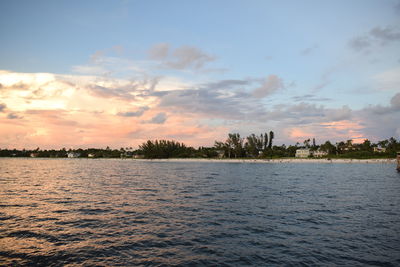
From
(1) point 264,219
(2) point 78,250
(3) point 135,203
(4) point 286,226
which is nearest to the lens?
(2) point 78,250

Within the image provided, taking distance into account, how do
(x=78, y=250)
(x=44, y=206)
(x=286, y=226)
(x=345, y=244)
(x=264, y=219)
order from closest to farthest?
(x=78, y=250) → (x=345, y=244) → (x=286, y=226) → (x=264, y=219) → (x=44, y=206)

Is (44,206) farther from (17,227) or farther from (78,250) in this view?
(78,250)

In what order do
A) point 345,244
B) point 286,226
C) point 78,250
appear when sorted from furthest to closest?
point 286,226 < point 345,244 < point 78,250

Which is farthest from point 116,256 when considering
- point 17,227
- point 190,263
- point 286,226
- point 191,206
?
point 191,206

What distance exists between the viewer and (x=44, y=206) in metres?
31.5

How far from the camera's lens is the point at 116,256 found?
16.1 meters

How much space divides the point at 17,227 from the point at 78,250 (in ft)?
29.4

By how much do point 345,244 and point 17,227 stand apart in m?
25.2

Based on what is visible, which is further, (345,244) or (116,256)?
(345,244)

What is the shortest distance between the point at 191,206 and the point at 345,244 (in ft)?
56.5

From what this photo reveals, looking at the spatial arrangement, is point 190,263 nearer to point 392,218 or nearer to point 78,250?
point 78,250

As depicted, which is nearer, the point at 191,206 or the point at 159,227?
the point at 159,227

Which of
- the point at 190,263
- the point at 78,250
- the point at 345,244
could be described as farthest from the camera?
the point at 345,244

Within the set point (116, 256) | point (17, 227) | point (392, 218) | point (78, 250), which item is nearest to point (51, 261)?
point (78, 250)
